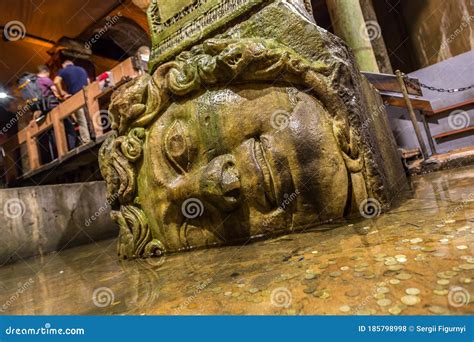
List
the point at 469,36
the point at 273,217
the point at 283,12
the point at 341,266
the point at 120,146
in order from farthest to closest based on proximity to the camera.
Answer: the point at 469,36 < the point at 120,146 < the point at 283,12 < the point at 273,217 < the point at 341,266

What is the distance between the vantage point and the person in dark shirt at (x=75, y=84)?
23.0ft

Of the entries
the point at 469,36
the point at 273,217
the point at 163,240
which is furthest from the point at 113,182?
the point at 469,36

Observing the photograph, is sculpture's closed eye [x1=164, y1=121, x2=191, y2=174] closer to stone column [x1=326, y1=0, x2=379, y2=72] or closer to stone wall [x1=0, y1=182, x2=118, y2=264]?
stone wall [x1=0, y1=182, x2=118, y2=264]

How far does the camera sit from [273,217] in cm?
244

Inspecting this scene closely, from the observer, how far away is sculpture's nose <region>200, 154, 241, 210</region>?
2330 millimetres

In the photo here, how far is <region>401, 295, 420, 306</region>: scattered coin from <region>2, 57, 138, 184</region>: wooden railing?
6244mm

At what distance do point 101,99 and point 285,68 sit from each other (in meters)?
5.53

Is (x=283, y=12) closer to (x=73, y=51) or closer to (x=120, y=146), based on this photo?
(x=120, y=146)

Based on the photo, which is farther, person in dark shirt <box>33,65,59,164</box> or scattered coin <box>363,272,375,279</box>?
person in dark shirt <box>33,65,59,164</box>
